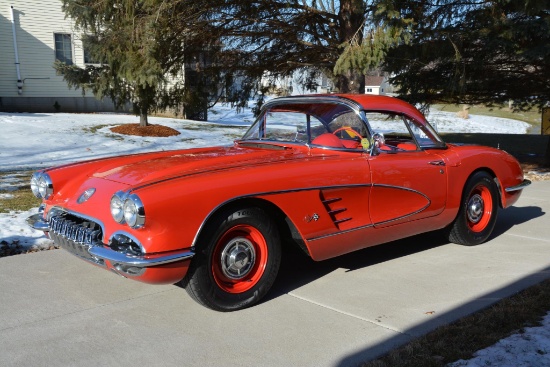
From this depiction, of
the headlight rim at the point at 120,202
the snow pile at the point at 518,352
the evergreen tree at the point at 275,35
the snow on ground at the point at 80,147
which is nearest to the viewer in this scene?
the snow pile at the point at 518,352

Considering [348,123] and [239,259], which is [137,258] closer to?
[239,259]

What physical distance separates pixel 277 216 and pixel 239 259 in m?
0.45

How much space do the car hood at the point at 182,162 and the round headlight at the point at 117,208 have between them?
0.19 m

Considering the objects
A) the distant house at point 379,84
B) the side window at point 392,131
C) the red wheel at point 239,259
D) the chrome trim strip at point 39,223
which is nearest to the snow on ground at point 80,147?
the chrome trim strip at point 39,223

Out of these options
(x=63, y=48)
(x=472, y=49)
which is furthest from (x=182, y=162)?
(x=63, y=48)

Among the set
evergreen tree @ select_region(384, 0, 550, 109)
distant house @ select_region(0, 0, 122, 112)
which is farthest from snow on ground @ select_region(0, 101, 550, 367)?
evergreen tree @ select_region(384, 0, 550, 109)

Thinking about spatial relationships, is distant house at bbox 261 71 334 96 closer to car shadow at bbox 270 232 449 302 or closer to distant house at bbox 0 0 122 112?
car shadow at bbox 270 232 449 302

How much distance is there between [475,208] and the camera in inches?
225

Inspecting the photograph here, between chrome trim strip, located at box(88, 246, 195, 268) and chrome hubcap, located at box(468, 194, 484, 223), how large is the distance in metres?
3.38

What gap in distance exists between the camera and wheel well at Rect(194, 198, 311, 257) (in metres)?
3.73

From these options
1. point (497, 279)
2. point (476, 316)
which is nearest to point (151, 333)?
point (476, 316)

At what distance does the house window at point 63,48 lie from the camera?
21.7m

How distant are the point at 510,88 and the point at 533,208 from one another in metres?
5.31

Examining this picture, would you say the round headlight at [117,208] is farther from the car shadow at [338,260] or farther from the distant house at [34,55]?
the distant house at [34,55]
